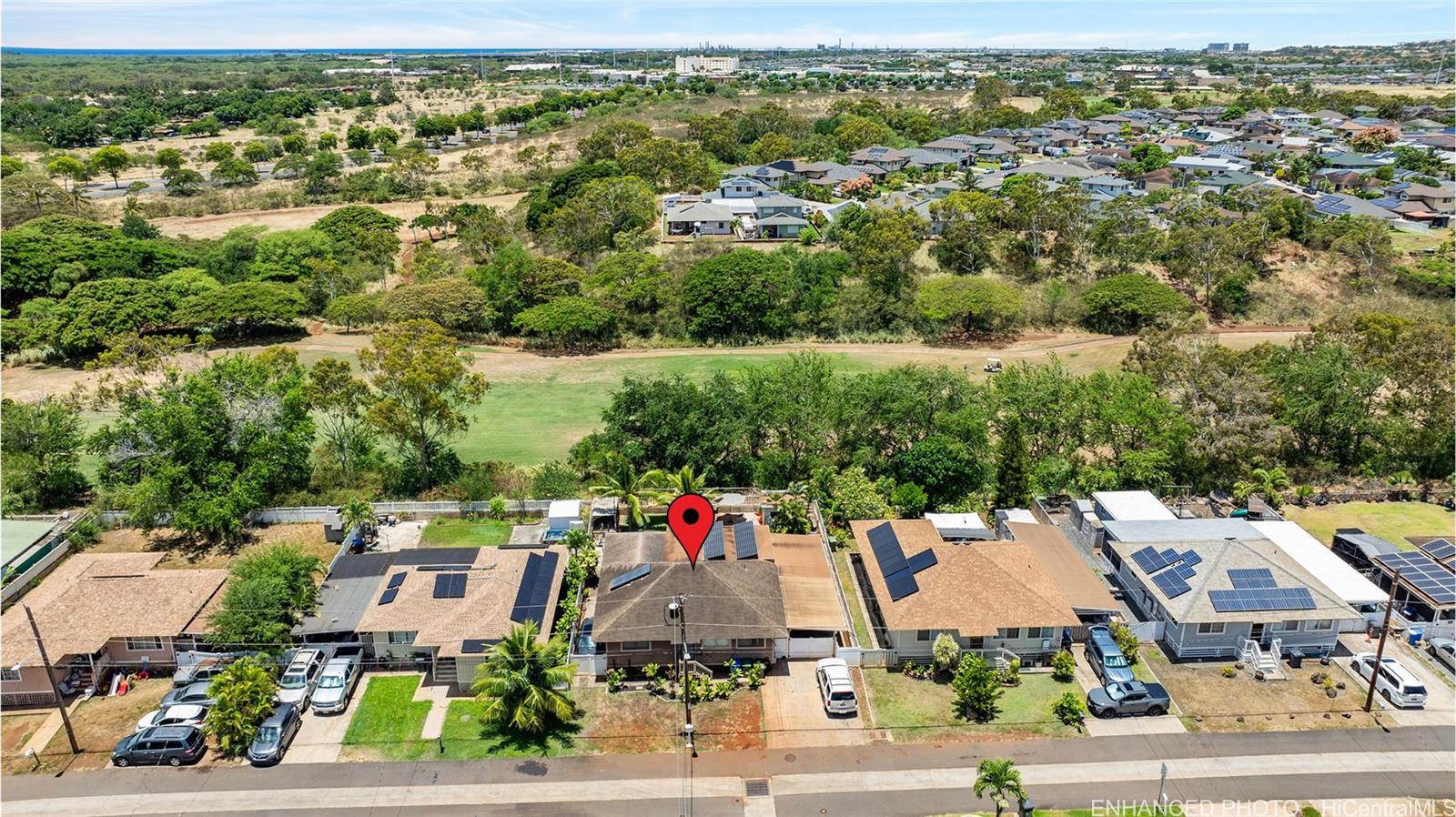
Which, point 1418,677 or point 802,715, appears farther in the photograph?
point 1418,677

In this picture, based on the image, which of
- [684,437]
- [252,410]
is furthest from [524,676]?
[252,410]

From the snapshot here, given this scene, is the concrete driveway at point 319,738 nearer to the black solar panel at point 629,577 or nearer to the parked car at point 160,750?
the parked car at point 160,750

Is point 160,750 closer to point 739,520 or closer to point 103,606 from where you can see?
point 103,606

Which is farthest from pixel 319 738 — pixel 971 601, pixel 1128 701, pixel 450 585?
pixel 1128 701

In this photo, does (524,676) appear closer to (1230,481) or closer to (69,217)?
(1230,481)

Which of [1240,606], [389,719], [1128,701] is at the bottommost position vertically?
[389,719]

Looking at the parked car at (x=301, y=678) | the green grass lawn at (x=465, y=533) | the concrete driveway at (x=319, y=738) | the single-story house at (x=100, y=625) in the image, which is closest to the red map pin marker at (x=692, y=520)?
the green grass lawn at (x=465, y=533)

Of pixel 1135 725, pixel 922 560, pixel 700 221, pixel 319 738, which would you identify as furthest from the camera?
pixel 700 221

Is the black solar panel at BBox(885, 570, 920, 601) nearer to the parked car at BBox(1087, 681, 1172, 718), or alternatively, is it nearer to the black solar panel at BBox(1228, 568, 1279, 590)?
the parked car at BBox(1087, 681, 1172, 718)
